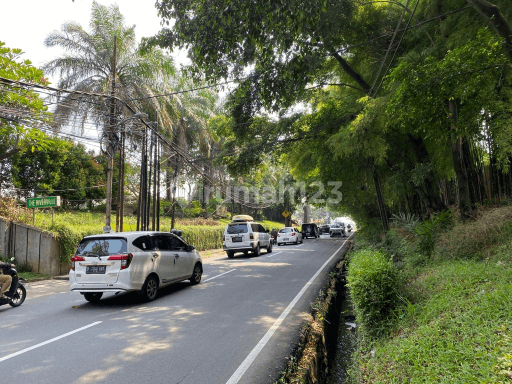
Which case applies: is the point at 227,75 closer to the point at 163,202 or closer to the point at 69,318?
the point at 69,318

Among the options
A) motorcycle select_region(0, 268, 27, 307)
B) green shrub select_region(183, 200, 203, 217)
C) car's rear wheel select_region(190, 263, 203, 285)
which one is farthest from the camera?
green shrub select_region(183, 200, 203, 217)

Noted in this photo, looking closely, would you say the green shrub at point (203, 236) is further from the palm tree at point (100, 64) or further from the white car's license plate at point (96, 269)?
the white car's license plate at point (96, 269)

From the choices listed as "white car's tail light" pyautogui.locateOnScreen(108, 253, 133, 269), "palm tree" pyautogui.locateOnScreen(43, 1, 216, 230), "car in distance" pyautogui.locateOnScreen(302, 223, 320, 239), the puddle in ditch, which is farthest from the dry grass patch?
"car in distance" pyautogui.locateOnScreen(302, 223, 320, 239)

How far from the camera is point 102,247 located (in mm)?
8586

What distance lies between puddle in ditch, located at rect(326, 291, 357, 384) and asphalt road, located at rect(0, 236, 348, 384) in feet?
2.42

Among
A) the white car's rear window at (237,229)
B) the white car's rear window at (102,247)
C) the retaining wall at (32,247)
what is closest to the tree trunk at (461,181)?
the white car's rear window at (102,247)

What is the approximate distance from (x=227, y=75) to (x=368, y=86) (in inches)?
246

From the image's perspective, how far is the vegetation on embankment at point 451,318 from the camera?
11.9 feet

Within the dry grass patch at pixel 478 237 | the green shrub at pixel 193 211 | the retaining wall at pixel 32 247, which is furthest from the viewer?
the green shrub at pixel 193 211

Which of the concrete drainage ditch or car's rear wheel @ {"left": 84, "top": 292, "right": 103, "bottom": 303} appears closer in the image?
the concrete drainage ditch

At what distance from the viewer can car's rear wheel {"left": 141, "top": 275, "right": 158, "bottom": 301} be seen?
8.80 meters

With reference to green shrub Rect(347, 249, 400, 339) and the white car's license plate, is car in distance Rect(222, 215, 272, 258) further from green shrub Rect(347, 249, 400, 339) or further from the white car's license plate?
green shrub Rect(347, 249, 400, 339)

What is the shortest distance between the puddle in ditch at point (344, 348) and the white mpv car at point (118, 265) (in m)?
4.58

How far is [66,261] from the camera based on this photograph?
1477 cm
